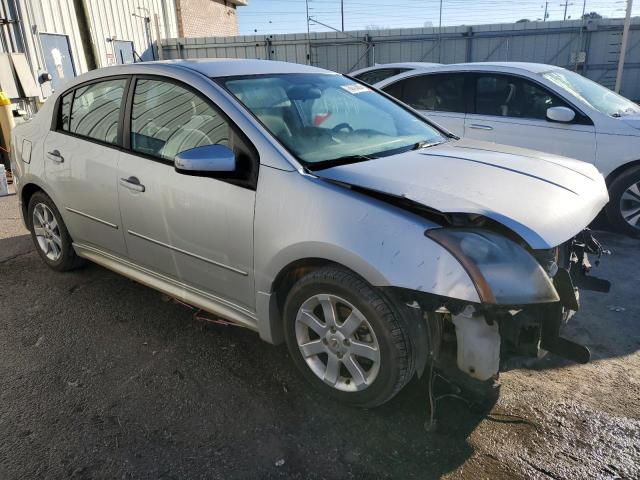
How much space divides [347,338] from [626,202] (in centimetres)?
405

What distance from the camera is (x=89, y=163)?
352 cm

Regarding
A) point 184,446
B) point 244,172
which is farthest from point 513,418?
point 244,172

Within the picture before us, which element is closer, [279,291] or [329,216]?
[329,216]

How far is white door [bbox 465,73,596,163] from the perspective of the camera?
204 inches

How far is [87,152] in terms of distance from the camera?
140 inches

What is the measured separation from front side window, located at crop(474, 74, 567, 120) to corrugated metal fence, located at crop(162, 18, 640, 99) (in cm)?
1102

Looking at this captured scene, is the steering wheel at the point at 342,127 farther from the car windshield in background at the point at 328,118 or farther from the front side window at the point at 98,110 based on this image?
the front side window at the point at 98,110

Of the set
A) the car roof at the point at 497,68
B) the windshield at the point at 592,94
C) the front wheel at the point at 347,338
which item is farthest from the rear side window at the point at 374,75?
the front wheel at the point at 347,338

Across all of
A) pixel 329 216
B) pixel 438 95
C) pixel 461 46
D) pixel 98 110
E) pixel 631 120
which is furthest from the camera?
pixel 461 46

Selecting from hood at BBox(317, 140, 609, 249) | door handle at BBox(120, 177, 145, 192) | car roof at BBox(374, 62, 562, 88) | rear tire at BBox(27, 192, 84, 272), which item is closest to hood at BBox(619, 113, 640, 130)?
car roof at BBox(374, 62, 562, 88)

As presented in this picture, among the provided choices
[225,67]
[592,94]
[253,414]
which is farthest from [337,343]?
[592,94]

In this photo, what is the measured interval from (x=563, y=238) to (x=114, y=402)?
2326mm

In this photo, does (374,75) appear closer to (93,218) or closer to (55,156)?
(55,156)

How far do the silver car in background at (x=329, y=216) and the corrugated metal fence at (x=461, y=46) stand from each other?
13.5 meters
